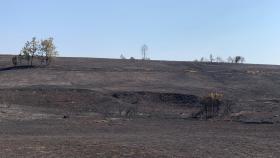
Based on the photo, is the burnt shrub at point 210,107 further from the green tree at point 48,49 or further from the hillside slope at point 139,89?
the green tree at point 48,49

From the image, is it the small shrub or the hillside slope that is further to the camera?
the hillside slope

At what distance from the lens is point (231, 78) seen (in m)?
84.8

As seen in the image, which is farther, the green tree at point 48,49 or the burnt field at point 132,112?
the green tree at point 48,49

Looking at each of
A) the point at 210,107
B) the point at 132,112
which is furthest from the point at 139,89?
the point at 210,107

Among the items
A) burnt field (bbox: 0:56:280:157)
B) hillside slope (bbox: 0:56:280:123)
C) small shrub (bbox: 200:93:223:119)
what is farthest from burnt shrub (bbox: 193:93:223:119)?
hillside slope (bbox: 0:56:280:123)

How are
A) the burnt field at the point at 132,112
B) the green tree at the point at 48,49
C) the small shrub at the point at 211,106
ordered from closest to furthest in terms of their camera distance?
the burnt field at the point at 132,112, the small shrub at the point at 211,106, the green tree at the point at 48,49

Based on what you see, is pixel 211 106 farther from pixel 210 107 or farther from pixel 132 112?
pixel 132 112

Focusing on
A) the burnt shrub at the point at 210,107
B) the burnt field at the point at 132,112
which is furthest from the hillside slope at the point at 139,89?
the burnt shrub at the point at 210,107

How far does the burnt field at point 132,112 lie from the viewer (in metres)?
27.6

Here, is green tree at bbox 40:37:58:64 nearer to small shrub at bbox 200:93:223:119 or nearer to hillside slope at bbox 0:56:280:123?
hillside slope at bbox 0:56:280:123

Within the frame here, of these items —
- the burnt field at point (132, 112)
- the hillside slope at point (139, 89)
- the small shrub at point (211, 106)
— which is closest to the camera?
the burnt field at point (132, 112)

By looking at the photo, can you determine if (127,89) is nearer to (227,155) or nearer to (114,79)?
(114,79)

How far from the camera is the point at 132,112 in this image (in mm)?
50688

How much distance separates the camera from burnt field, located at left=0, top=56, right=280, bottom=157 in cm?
2761
